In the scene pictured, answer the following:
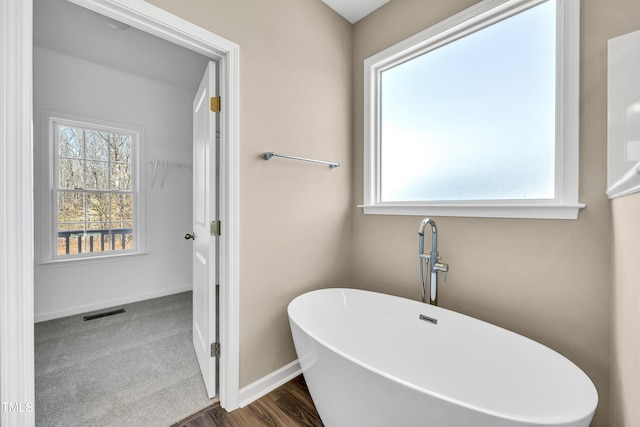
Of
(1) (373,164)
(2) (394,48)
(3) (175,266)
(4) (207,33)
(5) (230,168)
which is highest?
(2) (394,48)

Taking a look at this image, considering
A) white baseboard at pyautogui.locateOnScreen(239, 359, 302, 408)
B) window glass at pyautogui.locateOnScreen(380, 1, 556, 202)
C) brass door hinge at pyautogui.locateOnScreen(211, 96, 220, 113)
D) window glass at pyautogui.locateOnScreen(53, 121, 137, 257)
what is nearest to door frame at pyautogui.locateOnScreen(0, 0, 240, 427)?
brass door hinge at pyautogui.locateOnScreen(211, 96, 220, 113)

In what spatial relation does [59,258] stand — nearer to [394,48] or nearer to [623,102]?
[394,48]

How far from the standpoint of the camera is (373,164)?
206 centimetres

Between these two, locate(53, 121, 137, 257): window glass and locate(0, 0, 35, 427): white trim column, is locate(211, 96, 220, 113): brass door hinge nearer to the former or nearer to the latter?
locate(0, 0, 35, 427): white trim column

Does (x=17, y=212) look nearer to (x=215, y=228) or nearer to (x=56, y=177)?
(x=215, y=228)

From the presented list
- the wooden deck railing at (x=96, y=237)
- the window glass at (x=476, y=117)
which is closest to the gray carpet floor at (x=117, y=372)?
the wooden deck railing at (x=96, y=237)

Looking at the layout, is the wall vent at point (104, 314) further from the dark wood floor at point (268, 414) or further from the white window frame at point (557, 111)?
the white window frame at point (557, 111)

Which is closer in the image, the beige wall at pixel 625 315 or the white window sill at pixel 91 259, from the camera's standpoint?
the beige wall at pixel 625 315

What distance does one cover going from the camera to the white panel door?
1.54 metres

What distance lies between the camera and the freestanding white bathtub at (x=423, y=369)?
0.85 metres

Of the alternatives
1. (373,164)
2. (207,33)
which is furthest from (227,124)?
(373,164)

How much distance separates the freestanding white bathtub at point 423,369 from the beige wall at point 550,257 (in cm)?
23

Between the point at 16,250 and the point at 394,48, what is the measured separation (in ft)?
7.44

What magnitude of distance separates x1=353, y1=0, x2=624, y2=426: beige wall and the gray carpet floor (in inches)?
63.2
